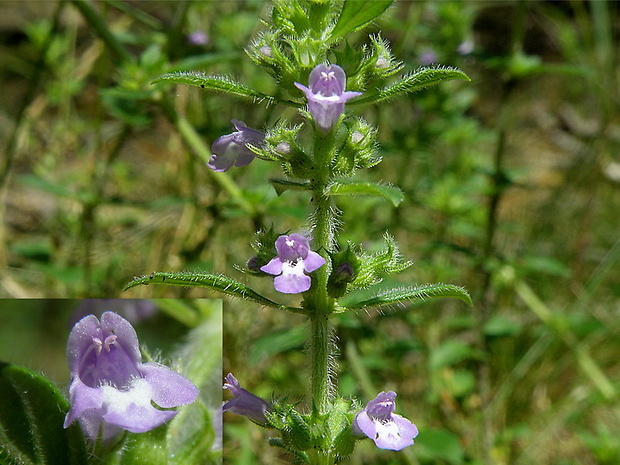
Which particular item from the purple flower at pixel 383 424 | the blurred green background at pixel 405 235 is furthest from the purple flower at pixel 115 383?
the blurred green background at pixel 405 235

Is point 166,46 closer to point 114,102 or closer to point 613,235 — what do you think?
point 114,102

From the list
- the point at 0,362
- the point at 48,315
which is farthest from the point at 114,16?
the point at 0,362

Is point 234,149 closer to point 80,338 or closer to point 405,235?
point 80,338

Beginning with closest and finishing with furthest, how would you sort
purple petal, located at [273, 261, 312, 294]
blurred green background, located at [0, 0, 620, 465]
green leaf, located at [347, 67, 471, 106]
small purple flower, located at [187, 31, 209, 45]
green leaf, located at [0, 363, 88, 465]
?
green leaf, located at [0, 363, 88, 465], purple petal, located at [273, 261, 312, 294], green leaf, located at [347, 67, 471, 106], blurred green background, located at [0, 0, 620, 465], small purple flower, located at [187, 31, 209, 45]

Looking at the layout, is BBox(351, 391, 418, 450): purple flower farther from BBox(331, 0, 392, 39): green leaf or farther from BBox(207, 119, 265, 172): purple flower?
BBox(331, 0, 392, 39): green leaf

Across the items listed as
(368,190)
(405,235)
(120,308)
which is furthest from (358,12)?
(405,235)

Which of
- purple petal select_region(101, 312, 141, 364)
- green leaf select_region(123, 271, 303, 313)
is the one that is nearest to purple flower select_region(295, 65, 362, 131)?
green leaf select_region(123, 271, 303, 313)
